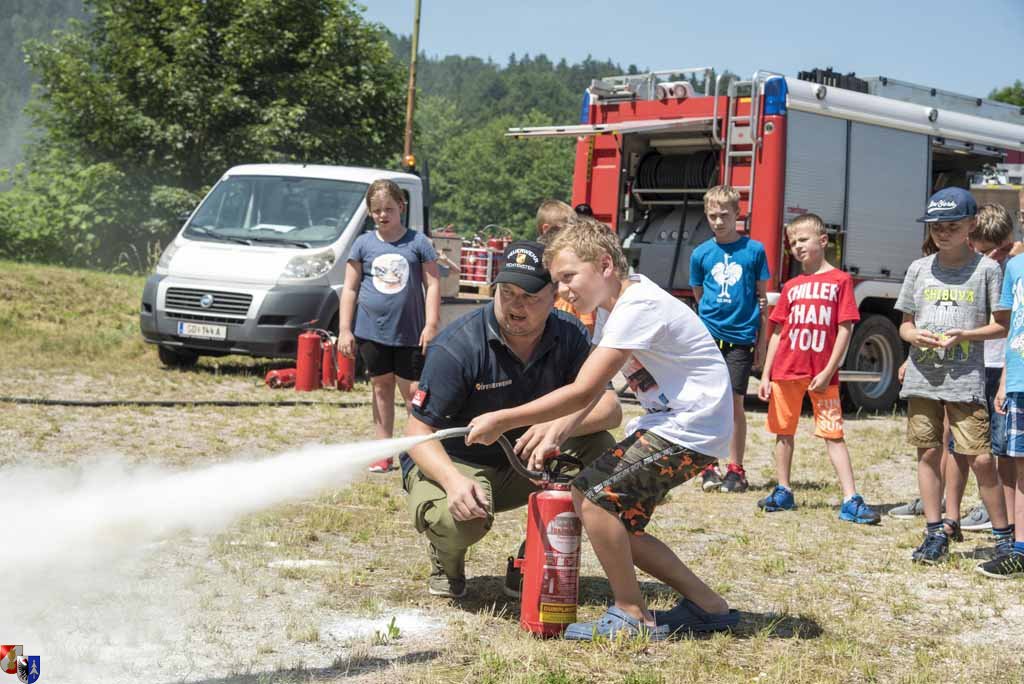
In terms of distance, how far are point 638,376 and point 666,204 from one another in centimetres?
917

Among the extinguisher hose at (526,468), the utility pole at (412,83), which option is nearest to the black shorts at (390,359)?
the extinguisher hose at (526,468)

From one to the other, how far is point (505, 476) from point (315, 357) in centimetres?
739

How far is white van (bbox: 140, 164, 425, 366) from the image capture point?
1258cm

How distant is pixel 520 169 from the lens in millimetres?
121250

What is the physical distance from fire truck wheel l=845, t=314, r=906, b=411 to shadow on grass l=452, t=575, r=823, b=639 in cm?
829

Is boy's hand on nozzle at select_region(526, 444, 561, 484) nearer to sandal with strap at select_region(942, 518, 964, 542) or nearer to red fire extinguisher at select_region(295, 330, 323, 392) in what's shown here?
sandal with strap at select_region(942, 518, 964, 542)

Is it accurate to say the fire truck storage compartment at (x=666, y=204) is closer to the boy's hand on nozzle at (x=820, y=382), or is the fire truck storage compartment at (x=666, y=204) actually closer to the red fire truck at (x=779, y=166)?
the red fire truck at (x=779, y=166)

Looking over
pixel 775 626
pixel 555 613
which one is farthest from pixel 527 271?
pixel 775 626

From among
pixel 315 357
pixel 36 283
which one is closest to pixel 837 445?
pixel 315 357

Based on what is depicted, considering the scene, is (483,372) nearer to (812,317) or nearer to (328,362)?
(812,317)

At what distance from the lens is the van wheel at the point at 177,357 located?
1359cm

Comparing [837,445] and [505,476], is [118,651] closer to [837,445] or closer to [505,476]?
[505,476]

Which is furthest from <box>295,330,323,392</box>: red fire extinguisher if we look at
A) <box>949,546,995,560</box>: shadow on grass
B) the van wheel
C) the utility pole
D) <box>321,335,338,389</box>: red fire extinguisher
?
the utility pole

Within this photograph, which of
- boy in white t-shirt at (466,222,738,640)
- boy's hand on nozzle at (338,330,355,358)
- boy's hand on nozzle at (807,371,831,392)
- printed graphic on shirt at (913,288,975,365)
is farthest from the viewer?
boy's hand on nozzle at (338,330,355,358)
